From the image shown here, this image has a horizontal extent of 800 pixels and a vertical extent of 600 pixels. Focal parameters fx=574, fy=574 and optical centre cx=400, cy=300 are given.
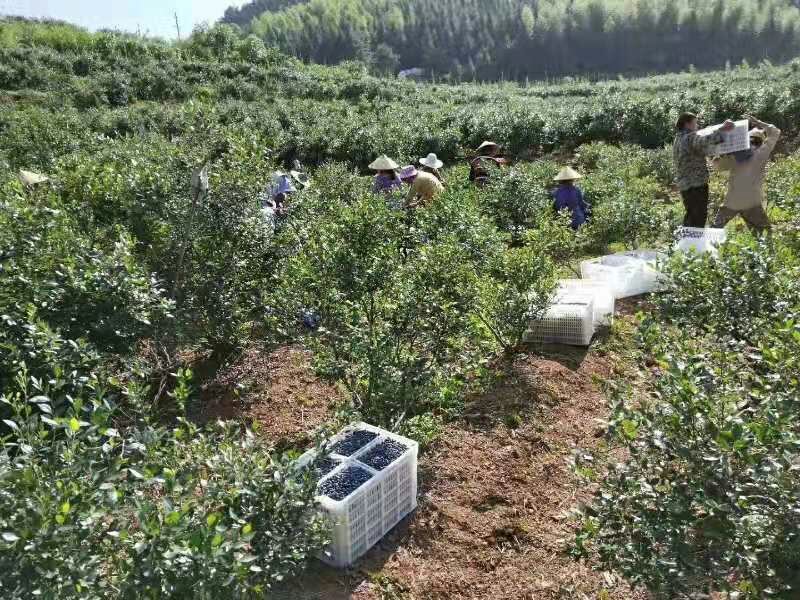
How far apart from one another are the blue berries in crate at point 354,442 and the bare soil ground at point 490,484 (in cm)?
53

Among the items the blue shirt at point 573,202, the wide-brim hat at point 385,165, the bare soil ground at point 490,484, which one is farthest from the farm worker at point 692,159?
the wide-brim hat at point 385,165

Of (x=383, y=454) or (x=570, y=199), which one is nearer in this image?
(x=383, y=454)

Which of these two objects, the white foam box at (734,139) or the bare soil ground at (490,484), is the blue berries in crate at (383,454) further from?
the white foam box at (734,139)

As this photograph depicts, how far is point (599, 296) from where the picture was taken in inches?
204

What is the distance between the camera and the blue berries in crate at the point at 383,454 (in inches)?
122

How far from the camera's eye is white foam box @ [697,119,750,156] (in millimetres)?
6008

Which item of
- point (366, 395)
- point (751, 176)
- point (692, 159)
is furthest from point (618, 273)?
point (366, 395)

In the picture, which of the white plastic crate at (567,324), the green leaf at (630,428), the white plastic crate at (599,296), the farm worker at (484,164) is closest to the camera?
the green leaf at (630,428)

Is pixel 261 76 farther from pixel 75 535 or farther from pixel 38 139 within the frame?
pixel 75 535

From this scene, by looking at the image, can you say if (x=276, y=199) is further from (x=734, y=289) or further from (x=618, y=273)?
(x=734, y=289)

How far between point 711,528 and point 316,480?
151 cm

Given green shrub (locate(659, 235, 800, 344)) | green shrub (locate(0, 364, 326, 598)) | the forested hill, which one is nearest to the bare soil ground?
green shrub (locate(659, 235, 800, 344))

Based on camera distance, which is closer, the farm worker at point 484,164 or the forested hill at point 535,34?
the farm worker at point 484,164

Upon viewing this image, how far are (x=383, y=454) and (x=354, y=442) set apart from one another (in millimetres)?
205
